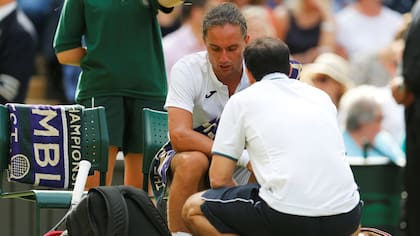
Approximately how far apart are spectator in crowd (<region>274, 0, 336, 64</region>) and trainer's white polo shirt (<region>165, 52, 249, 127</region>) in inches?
196

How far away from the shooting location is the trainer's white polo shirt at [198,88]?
25.3 feet

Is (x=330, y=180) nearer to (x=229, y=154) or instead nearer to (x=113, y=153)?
(x=229, y=154)

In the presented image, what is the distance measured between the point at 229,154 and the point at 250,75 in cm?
45

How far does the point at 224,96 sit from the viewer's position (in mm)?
7855

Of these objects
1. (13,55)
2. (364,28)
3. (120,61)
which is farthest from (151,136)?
(364,28)

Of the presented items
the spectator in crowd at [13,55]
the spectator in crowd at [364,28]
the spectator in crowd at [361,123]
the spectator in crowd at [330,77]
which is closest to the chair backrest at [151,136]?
the spectator in crowd at [13,55]

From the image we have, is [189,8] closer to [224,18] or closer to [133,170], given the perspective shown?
[133,170]

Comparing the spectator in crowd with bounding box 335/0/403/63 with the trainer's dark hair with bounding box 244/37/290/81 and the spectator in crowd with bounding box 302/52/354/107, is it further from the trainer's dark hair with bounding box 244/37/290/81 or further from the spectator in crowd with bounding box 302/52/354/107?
the trainer's dark hair with bounding box 244/37/290/81

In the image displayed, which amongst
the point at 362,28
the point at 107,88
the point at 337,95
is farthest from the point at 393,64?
the point at 107,88

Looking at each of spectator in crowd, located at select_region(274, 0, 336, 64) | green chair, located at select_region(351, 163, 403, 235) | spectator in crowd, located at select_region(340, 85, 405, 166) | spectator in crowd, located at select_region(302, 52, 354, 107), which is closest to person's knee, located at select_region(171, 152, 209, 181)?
green chair, located at select_region(351, 163, 403, 235)

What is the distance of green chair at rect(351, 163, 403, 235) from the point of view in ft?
32.9

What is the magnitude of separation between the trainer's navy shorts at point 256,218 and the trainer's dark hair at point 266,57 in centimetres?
54

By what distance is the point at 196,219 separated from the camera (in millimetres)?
7074

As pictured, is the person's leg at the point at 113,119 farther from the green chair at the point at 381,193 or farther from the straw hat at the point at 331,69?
the straw hat at the point at 331,69
